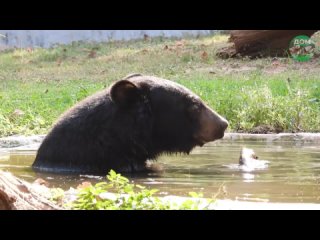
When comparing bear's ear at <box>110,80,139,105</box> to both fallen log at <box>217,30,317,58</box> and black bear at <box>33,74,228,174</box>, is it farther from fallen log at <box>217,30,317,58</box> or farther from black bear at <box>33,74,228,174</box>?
fallen log at <box>217,30,317,58</box>

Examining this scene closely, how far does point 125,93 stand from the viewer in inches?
267

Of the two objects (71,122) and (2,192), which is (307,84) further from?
(2,192)

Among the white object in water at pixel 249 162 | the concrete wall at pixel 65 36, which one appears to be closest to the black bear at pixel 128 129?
the white object in water at pixel 249 162

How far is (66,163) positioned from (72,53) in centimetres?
2231

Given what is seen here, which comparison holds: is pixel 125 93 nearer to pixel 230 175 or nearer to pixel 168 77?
pixel 230 175

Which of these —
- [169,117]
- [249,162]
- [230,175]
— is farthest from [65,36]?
[230,175]

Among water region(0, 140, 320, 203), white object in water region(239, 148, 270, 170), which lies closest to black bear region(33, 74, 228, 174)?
water region(0, 140, 320, 203)

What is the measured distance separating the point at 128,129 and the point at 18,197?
289cm

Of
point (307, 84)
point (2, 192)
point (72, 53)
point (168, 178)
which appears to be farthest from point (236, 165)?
point (72, 53)

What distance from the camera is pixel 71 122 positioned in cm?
695

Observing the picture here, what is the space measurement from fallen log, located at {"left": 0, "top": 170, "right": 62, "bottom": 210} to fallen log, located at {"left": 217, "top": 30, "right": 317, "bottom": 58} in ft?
62.5

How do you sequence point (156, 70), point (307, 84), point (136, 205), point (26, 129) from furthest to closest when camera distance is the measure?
point (156, 70)
point (307, 84)
point (26, 129)
point (136, 205)

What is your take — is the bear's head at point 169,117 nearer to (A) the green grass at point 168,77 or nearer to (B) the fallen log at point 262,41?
(A) the green grass at point 168,77

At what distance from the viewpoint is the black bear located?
22.3 ft
